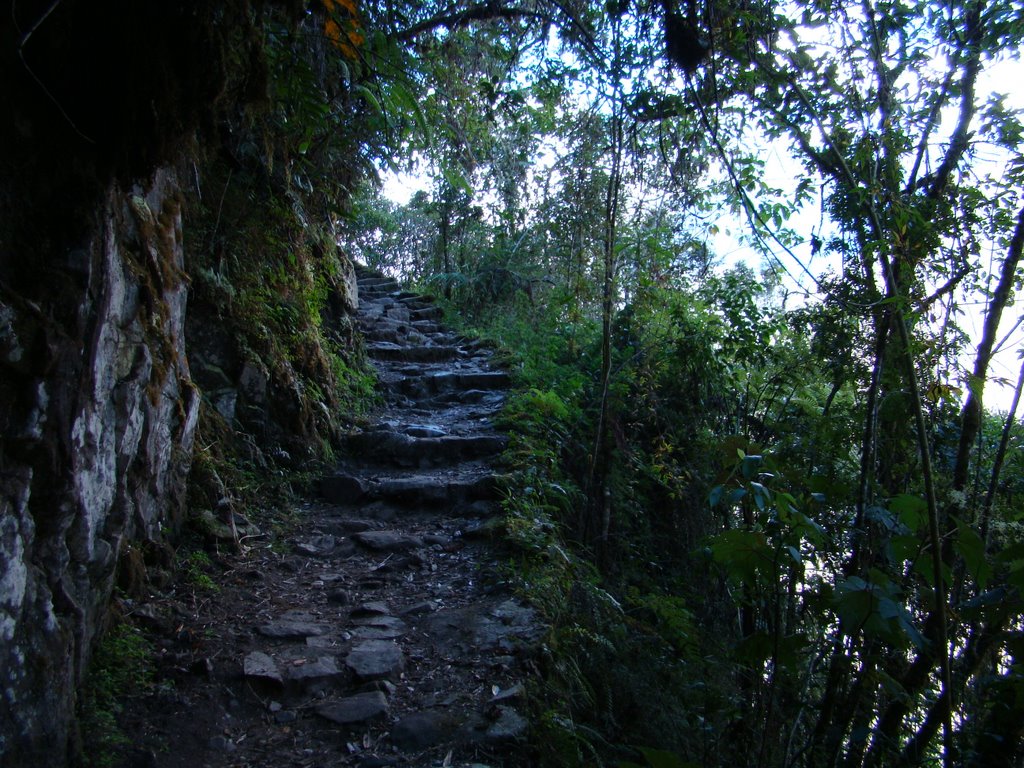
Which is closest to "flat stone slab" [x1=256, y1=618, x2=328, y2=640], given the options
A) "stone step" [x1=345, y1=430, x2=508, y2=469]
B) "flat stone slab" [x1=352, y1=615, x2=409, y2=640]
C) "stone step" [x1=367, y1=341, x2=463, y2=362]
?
"flat stone slab" [x1=352, y1=615, x2=409, y2=640]

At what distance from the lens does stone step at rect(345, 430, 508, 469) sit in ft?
20.1

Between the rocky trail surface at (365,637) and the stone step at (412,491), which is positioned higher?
the stone step at (412,491)

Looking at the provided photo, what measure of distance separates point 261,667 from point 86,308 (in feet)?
5.87

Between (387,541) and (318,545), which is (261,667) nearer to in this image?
(318,545)

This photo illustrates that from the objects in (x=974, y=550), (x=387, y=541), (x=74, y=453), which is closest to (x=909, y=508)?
(x=974, y=550)

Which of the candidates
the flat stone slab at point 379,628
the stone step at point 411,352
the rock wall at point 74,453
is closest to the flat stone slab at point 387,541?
the flat stone slab at point 379,628

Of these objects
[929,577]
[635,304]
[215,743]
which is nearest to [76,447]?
[215,743]

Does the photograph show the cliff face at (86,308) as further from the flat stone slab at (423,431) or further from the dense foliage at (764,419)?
the flat stone slab at (423,431)

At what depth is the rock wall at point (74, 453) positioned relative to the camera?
202cm

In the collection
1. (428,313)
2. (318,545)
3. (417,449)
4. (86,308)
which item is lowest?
(318,545)

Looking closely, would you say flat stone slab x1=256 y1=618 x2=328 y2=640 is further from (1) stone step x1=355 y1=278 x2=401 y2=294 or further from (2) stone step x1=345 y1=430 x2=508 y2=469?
(1) stone step x1=355 y1=278 x2=401 y2=294

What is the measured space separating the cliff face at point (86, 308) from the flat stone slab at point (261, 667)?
2.16ft

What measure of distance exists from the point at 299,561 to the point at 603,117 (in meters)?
4.57

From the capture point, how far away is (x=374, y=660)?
10.8 feet
